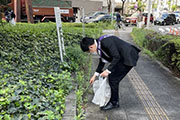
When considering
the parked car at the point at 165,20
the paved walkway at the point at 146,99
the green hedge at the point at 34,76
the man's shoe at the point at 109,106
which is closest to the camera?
the green hedge at the point at 34,76

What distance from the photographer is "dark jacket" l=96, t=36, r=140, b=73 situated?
112 inches

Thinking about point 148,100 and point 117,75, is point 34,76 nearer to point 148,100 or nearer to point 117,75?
point 117,75

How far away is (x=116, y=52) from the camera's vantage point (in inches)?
111

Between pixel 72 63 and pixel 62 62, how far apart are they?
0.35m

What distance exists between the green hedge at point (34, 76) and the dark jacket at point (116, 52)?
1083 mm

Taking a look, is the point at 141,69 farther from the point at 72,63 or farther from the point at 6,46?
the point at 6,46

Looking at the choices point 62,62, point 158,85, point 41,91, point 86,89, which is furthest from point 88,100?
point 158,85

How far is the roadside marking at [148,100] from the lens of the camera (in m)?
3.27

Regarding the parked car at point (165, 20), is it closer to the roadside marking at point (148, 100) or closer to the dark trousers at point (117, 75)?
the roadside marking at point (148, 100)

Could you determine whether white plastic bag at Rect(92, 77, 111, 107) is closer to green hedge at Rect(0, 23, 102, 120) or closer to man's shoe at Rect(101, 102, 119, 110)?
man's shoe at Rect(101, 102, 119, 110)

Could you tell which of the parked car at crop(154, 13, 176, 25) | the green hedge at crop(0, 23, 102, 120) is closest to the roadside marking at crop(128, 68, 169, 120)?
the green hedge at crop(0, 23, 102, 120)

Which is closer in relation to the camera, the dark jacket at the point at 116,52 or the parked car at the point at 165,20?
the dark jacket at the point at 116,52

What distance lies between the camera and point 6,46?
5469 mm

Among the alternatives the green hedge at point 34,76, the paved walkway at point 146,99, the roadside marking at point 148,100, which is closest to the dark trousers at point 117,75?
the paved walkway at point 146,99
